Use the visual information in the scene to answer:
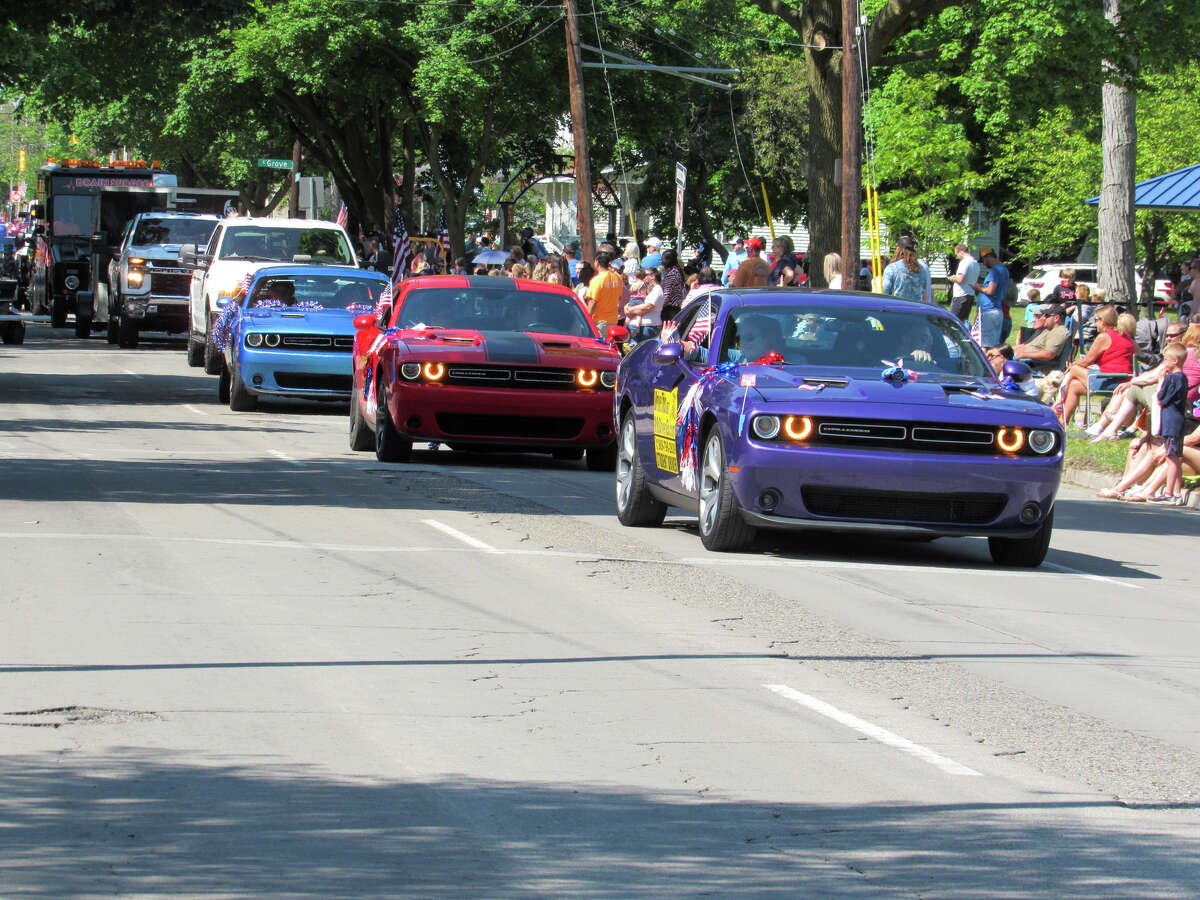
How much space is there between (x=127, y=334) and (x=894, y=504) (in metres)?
26.2

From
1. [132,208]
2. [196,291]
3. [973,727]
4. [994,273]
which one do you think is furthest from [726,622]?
[132,208]

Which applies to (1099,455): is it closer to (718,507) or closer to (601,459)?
(601,459)

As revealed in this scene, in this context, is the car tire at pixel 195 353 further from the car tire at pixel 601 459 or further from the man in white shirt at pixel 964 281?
the car tire at pixel 601 459

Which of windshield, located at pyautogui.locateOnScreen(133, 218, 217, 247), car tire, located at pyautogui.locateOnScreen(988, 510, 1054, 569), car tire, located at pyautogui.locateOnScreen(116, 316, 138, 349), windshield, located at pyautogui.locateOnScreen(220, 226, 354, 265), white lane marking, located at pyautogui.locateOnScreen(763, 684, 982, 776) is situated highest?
windshield, located at pyautogui.locateOnScreen(133, 218, 217, 247)

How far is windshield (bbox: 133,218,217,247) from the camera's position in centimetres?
3416

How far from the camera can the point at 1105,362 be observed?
21609 mm

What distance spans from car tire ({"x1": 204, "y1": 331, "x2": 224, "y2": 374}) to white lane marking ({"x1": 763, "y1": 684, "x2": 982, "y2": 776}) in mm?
20576

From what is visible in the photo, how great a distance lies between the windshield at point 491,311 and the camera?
665 inches

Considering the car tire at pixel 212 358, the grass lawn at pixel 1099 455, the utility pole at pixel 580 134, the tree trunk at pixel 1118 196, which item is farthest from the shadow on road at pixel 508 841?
the utility pole at pixel 580 134

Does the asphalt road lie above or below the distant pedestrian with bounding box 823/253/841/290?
below

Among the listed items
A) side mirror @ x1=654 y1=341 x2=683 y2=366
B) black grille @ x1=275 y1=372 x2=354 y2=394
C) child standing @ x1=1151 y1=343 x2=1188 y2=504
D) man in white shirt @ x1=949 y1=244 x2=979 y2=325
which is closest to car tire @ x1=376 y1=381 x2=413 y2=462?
side mirror @ x1=654 y1=341 x2=683 y2=366

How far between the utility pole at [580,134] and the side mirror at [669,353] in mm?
19406

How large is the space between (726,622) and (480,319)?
Answer: 8185 millimetres

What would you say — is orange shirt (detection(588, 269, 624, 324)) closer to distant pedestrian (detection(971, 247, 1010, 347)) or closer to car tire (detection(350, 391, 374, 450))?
distant pedestrian (detection(971, 247, 1010, 347))
